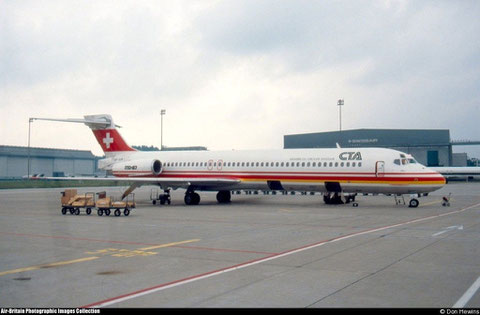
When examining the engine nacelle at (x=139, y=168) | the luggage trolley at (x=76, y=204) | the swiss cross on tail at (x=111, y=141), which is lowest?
the luggage trolley at (x=76, y=204)

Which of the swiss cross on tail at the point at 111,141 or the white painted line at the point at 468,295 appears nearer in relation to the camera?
the white painted line at the point at 468,295

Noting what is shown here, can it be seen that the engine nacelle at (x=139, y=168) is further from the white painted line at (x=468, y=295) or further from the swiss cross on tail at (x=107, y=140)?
the white painted line at (x=468, y=295)

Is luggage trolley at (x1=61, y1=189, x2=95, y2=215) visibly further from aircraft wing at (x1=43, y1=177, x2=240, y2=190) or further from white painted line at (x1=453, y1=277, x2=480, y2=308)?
white painted line at (x1=453, y1=277, x2=480, y2=308)

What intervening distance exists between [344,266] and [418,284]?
197cm

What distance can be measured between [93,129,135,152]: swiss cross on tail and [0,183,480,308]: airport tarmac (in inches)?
751

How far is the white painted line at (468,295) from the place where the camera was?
723 cm

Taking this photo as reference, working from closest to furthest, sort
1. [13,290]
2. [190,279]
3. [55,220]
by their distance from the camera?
[13,290], [190,279], [55,220]

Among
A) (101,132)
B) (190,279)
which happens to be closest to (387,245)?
(190,279)

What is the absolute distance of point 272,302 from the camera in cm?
742

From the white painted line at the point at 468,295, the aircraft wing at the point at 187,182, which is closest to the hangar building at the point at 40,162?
the aircraft wing at the point at 187,182

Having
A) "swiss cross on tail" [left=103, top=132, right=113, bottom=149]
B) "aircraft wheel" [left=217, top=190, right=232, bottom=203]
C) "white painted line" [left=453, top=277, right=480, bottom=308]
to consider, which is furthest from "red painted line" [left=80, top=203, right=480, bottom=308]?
"swiss cross on tail" [left=103, top=132, right=113, bottom=149]

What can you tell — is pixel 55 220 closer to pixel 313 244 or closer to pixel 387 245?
pixel 313 244

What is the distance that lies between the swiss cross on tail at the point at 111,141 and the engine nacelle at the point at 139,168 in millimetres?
2365

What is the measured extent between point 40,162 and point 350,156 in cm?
6143
